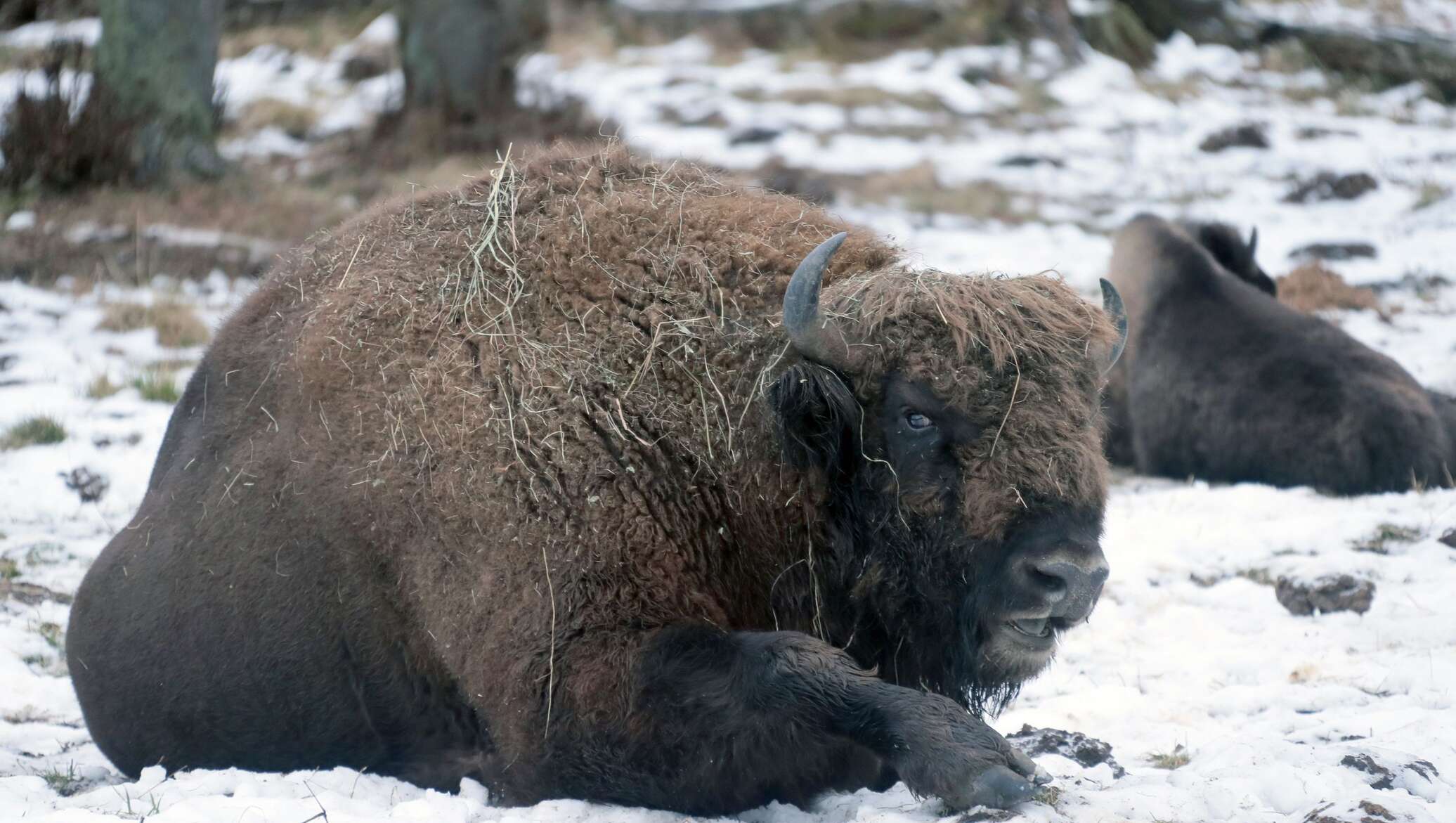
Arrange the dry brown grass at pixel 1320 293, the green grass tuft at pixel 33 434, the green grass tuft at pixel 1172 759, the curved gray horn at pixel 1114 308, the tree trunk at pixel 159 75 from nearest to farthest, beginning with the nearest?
the green grass tuft at pixel 1172 759 → the curved gray horn at pixel 1114 308 → the green grass tuft at pixel 33 434 → the dry brown grass at pixel 1320 293 → the tree trunk at pixel 159 75

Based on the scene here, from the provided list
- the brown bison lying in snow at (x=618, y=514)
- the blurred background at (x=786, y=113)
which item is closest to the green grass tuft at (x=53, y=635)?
the brown bison lying in snow at (x=618, y=514)

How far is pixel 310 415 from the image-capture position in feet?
14.1

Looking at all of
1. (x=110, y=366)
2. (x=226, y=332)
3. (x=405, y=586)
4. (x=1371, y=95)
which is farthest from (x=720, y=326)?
(x=1371, y=95)

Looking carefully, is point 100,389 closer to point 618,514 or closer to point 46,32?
point 618,514

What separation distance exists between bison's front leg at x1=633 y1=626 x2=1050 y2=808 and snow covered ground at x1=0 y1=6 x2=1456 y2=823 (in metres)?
0.13

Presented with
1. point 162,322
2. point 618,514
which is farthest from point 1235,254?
point 162,322

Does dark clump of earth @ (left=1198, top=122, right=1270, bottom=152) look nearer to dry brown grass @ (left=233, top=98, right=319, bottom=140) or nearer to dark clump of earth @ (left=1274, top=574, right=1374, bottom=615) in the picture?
dry brown grass @ (left=233, top=98, right=319, bottom=140)

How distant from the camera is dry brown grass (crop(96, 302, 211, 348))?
864 centimetres

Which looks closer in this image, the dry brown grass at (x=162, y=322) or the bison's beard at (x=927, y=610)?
the bison's beard at (x=927, y=610)

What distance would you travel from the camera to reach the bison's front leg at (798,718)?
3287mm

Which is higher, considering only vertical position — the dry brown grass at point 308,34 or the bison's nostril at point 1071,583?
the bison's nostril at point 1071,583

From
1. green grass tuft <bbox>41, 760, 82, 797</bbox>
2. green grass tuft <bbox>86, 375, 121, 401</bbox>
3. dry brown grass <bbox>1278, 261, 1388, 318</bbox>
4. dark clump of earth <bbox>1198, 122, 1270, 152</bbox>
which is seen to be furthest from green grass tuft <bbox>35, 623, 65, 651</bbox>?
dark clump of earth <bbox>1198, 122, 1270, 152</bbox>

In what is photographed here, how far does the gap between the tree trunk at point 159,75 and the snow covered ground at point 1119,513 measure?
94.3 inches

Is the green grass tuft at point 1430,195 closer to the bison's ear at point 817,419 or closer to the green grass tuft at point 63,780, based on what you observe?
the bison's ear at point 817,419
